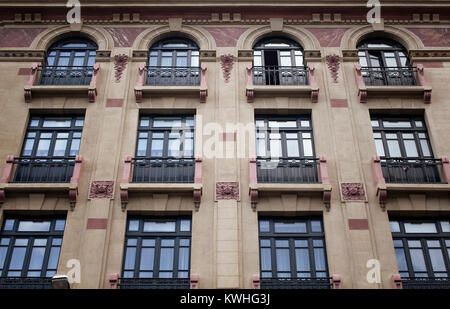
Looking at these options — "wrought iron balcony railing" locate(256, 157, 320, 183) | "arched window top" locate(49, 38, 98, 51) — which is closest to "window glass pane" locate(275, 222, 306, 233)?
"wrought iron balcony railing" locate(256, 157, 320, 183)

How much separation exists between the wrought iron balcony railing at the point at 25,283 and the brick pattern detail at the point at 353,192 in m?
9.17

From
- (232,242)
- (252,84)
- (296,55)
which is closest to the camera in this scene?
(232,242)

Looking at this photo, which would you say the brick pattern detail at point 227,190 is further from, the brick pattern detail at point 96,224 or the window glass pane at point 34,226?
the window glass pane at point 34,226

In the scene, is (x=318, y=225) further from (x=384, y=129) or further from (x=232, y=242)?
(x=384, y=129)

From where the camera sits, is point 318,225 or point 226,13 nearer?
point 318,225

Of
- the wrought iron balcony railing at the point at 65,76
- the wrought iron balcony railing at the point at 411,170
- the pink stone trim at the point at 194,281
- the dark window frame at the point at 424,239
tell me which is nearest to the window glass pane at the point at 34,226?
the pink stone trim at the point at 194,281

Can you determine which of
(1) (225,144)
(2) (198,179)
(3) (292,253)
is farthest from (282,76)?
(3) (292,253)

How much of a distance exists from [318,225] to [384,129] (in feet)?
15.1

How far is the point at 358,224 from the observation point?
15.8 m

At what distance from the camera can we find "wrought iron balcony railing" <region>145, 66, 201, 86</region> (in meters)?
19.5

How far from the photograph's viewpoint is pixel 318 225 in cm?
1625

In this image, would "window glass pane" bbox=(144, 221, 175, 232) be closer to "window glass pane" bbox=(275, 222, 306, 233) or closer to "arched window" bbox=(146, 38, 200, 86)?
"window glass pane" bbox=(275, 222, 306, 233)

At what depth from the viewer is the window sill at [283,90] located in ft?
61.4
